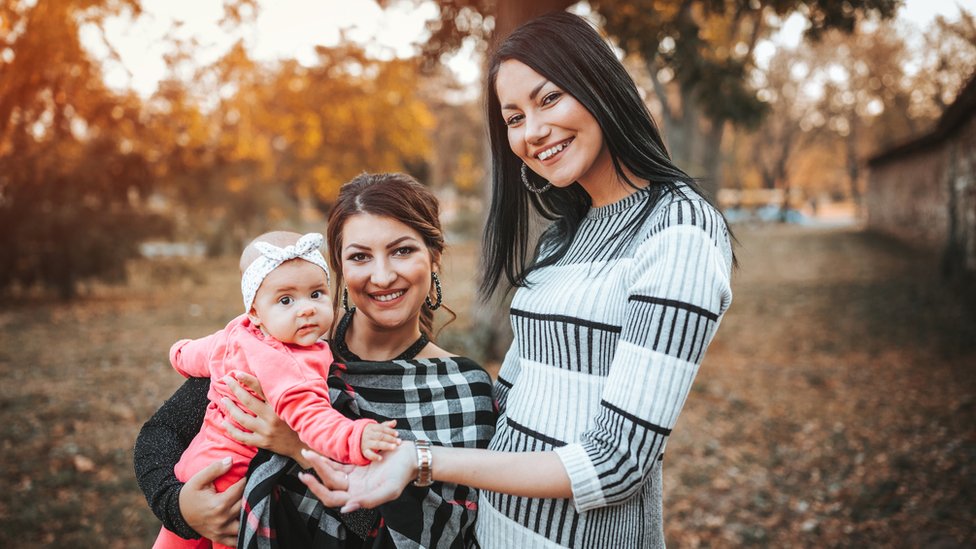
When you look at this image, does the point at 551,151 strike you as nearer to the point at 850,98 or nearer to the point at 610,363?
the point at 610,363

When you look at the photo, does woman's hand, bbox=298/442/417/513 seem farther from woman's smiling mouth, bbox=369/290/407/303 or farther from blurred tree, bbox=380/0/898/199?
blurred tree, bbox=380/0/898/199

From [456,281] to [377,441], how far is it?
51.2 ft

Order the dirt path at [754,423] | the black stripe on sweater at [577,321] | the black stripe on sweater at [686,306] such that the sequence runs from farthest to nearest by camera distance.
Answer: the dirt path at [754,423], the black stripe on sweater at [577,321], the black stripe on sweater at [686,306]

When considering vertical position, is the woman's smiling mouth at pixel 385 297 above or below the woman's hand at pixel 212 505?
above

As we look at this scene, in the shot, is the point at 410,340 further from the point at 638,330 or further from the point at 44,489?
the point at 44,489

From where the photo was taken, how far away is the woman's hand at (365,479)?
1563 mm

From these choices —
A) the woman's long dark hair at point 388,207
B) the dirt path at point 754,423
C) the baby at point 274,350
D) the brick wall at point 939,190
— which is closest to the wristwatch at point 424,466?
the baby at point 274,350

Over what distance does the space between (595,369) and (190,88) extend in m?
7.67

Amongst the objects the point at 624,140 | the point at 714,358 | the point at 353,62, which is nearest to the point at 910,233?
the point at 714,358

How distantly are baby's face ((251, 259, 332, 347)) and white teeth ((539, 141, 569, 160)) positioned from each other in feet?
2.44

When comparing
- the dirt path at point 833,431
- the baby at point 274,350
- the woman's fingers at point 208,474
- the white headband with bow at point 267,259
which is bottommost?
the dirt path at point 833,431

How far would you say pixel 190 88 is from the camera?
795 centimetres

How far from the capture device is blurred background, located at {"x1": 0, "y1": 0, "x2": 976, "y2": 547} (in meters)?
5.06

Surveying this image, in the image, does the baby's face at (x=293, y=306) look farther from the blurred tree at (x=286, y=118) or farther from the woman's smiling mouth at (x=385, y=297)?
the blurred tree at (x=286, y=118)
